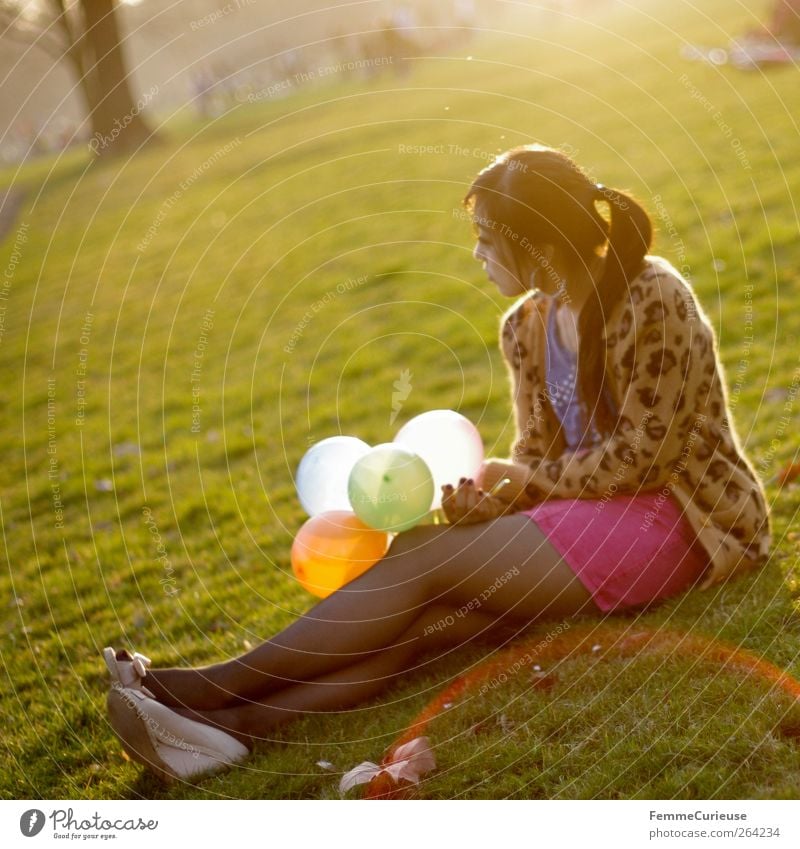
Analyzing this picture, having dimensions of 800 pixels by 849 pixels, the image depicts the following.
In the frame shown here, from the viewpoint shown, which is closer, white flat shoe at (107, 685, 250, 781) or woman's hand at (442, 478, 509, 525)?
white flat shoe at (107, 685, 250, 781)

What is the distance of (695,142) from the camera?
36.1ft

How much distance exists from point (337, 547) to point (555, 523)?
31.4 inches

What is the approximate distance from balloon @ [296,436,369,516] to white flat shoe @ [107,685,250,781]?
3.07ft

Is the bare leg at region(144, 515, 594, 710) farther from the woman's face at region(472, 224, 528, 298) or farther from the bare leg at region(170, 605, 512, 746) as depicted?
the woman's face at region(472, 224, 528, 298)

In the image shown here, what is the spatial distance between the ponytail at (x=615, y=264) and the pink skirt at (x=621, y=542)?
0.50 meters

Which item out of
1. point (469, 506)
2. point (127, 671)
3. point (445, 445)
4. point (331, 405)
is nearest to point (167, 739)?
point (127, 671)

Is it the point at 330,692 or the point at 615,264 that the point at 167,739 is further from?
the point at 615,264

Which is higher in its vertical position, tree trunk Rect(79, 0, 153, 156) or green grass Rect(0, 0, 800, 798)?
tree trunk Rect(79, 0, 153, 156)

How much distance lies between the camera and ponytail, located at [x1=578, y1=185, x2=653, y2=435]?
11.1ft

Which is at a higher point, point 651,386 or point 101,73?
point 101,73

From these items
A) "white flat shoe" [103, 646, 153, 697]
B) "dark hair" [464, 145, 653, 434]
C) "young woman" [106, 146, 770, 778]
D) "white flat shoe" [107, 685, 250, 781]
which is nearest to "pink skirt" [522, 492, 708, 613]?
"young woman" [106, 146, 770, 778]

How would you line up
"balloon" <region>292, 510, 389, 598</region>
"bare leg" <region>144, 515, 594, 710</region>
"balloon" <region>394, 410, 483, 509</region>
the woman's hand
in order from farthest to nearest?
"balloon" <region>394, 410, 483, 509</region> < "balloon" <region>292, 510, 389, 598</region> < the woman's hand < "bare leg" <region>144, 515, 594, 710</region>

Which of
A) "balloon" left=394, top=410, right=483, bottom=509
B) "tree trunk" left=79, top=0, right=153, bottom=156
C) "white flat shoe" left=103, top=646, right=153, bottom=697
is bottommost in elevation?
"white flat shoe" left=103, top=646, right=153, bottom=697

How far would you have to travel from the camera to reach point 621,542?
3.39 m
